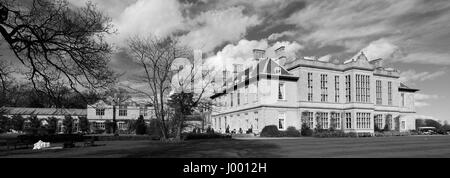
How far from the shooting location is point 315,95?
169 ft

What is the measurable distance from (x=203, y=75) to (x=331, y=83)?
2780 centimetres

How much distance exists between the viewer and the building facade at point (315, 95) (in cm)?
4900

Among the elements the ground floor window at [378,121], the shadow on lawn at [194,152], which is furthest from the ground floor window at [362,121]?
the shadow on lawn at [194,152]

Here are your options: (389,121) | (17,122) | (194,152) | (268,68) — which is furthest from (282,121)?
(17,122)

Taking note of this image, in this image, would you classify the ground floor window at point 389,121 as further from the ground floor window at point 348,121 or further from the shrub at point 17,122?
the shrub at point 17,122

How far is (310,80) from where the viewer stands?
51125 millimetres

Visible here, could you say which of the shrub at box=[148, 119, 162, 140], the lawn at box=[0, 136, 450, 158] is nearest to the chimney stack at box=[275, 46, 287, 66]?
the shrub at box=[148, 119, 162, 140]

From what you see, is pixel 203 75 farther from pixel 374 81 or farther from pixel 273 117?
pixel 374 81

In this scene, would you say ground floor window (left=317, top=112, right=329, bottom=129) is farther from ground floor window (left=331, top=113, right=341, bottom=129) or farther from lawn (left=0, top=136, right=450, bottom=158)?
lawn (left=0, top=136, right=450, bottom=158)

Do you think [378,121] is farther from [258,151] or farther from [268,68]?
[258,151]

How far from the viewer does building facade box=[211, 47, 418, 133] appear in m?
49.0

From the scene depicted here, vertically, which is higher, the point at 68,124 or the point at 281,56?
the point at 281,56

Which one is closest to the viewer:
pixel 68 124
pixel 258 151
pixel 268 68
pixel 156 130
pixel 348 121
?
pixel 258 151
